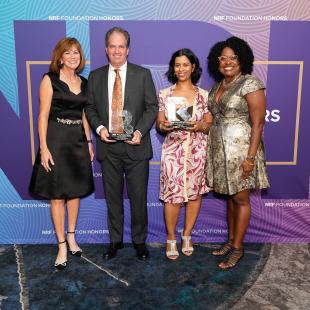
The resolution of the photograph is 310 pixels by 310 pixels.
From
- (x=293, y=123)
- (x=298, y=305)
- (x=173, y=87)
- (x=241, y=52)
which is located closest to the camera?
(x=298, y=305)

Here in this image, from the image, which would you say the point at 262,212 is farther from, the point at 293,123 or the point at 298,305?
A: the point at 298,305

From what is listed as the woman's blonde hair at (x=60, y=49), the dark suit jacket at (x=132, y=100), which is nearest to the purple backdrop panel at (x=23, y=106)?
the woman's blonde hair at (x=60, y=49)

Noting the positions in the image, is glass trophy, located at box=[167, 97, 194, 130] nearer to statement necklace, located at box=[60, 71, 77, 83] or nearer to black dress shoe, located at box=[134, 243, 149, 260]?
statement necklace, located at box=[60, 71, 77, 83]

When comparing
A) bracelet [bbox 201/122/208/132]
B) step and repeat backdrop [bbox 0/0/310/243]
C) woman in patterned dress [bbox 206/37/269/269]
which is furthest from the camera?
step and repeat backdrop [bbox 0/0/310/243]

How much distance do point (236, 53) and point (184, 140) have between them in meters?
0.78

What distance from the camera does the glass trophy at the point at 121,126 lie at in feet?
10.7

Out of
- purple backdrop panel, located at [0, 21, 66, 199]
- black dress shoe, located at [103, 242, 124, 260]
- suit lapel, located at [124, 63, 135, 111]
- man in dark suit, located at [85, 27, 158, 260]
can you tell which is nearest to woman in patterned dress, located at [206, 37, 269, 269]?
man in dark suit, located at [85, 27, 158, 260]

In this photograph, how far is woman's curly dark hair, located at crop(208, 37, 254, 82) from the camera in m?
3.18

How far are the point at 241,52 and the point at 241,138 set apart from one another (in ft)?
2.10

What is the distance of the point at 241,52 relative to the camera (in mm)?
3178

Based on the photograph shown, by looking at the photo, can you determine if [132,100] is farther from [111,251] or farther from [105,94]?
[111,251]

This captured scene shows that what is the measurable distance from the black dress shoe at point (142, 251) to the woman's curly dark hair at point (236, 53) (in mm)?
1588

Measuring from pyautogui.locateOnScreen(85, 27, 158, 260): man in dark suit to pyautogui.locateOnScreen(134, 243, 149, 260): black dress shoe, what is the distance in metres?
0.40

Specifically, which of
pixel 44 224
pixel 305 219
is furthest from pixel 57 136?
pixel 305 219
